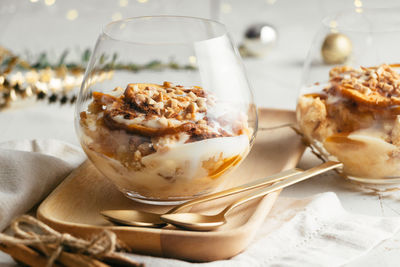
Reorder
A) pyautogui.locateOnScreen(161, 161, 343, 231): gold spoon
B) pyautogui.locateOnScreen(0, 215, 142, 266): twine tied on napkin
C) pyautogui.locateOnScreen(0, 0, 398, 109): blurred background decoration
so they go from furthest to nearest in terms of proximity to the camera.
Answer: pyautogui.locateOnScreen(0, 0, 398, 109): blurred background decoration, pyautogui.locateOnScreen(161, 161, 343, 231): gold spoon, pyautogui.locateOnScreen(0, 215, 142, 266): twine tied on napkin

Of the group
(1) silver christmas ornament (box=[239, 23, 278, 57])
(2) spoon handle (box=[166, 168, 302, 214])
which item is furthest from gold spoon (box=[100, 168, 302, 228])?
(1) silver christmas ornament (box=[239, 23, 278, 57])

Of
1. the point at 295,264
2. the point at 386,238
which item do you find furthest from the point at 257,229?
the point at 386,238

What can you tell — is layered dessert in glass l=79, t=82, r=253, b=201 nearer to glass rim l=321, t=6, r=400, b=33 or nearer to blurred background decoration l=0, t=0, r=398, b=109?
glass rim l=321, t=6, r=400, b=33

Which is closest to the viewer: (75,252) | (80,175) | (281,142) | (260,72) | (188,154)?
(75,252)

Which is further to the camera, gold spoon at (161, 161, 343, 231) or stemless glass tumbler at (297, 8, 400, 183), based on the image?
stemless glass tumbler at (297, 8, 400, 183)

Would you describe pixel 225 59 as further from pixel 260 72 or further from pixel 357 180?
pixel 260 72

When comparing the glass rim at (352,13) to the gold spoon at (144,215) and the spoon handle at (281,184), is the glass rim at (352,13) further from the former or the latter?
the gold spoon at (144,215)
